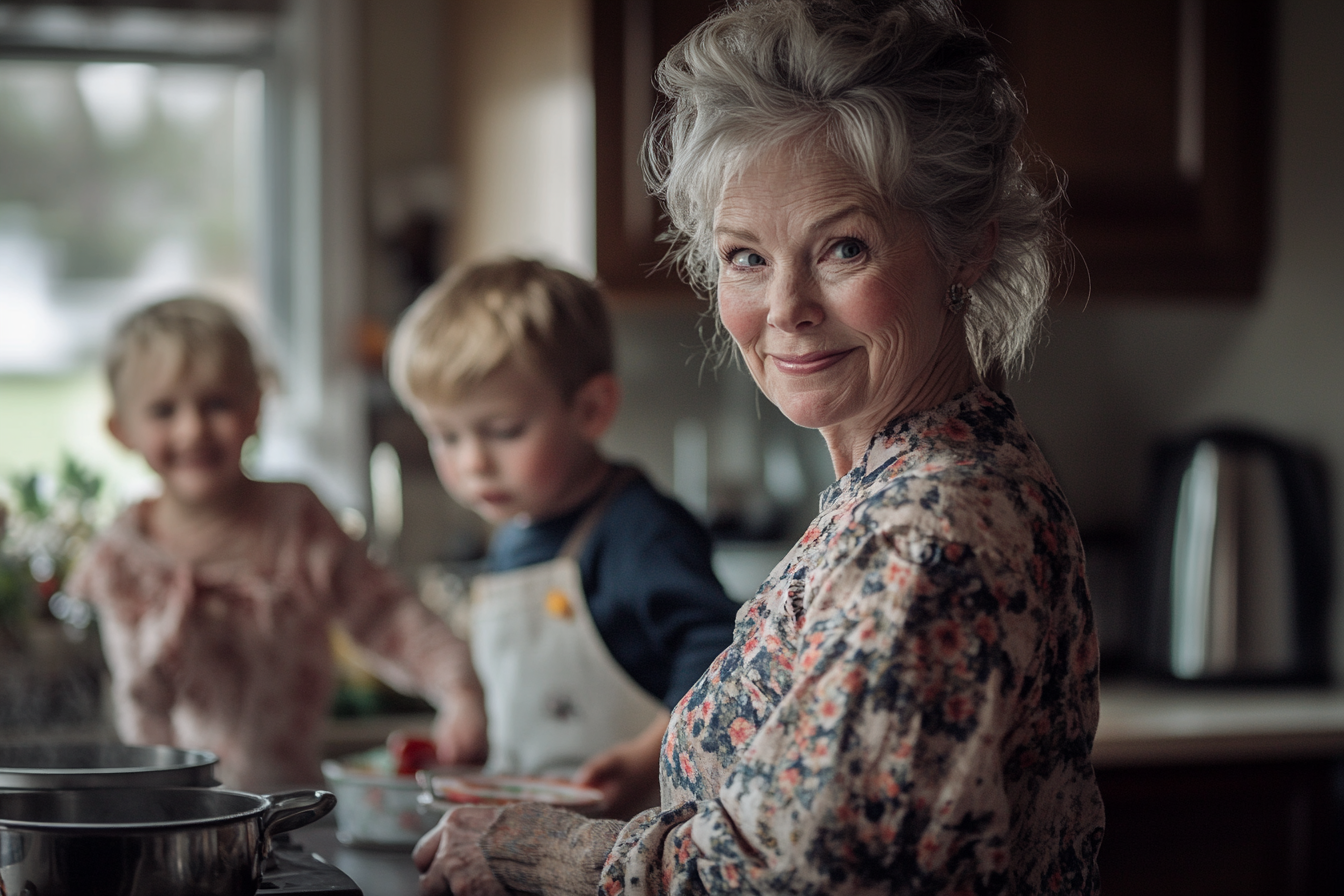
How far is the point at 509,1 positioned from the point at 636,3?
383 mm

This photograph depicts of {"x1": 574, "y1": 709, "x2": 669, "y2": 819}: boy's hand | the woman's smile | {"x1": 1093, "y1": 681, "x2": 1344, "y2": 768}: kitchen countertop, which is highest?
the woman's smile

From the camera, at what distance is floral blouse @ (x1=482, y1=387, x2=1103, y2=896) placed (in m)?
0.66

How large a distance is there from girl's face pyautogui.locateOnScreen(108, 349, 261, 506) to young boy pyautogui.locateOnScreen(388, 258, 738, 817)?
0.26 metres

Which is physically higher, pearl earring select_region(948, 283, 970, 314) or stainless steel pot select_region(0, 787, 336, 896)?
pearl earring select_region(948, 283, 970, 314)

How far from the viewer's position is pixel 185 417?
155 cm

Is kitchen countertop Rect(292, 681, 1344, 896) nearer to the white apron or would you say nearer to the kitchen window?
the white apron

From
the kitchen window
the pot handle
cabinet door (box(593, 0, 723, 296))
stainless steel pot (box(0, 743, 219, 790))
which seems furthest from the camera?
the kitchen window

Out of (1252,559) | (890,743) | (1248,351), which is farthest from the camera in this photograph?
(1248,351)

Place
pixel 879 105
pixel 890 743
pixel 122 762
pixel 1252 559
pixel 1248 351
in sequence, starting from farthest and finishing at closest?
pixel 1248 351, pixel 1252 559, pixel 122 762, pixel 879 105, pixel 890 743

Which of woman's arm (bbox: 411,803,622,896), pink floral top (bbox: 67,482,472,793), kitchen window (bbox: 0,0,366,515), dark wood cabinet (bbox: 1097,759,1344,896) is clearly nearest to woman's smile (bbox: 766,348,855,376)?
woman's arm (bbox: 411,803,622,896)

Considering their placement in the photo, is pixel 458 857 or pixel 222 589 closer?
pixel 458 857

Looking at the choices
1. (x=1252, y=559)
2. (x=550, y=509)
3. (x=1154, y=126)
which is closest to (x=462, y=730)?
(x=550, y=509)

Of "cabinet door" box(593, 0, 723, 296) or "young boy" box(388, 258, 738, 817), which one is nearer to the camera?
"young boy" box(388, 258, 738, 817)

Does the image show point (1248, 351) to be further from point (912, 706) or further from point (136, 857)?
point (136, 857)
